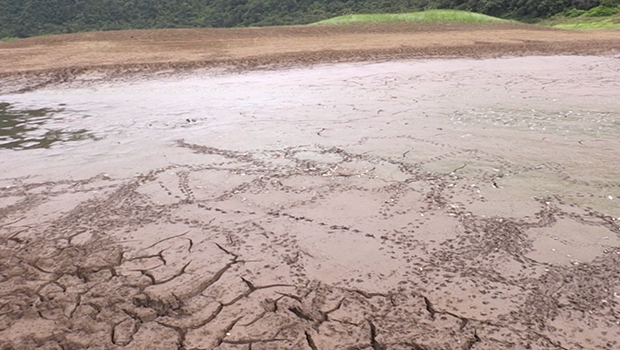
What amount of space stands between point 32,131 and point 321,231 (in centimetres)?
495

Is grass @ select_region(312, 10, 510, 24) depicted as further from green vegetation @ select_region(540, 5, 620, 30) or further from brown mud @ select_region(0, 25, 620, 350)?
brown mud @ select_region(0, 25, 620, 350)

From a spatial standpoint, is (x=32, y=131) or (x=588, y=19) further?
(x=588, y=19)

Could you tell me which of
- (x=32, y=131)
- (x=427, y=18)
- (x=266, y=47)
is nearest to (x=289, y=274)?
(x=32, y=131)

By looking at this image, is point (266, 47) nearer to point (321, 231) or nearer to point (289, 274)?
point (321, 231)

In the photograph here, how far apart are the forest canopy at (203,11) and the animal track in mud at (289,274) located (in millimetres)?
28043

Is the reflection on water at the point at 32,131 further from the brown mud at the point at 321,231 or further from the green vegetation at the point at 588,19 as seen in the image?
the green vegetation at the point at 588,19

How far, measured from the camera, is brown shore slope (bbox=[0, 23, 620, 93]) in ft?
41.7

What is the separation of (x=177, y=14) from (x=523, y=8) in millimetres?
21207

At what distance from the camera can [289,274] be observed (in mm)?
2975

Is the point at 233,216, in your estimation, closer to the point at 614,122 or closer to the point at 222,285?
the point at 222,285

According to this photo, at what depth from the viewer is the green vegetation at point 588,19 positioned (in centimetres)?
2152

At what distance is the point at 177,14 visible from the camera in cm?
3547

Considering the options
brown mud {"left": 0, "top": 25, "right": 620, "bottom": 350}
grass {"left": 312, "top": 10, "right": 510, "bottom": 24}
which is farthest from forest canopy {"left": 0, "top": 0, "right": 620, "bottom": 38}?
brown mud {"left": 0, "top": 25, "right": 620, "bottom": 350}

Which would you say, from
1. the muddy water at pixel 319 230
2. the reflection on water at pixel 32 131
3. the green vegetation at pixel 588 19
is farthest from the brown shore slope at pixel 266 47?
the muddy water at pixel 319 230
